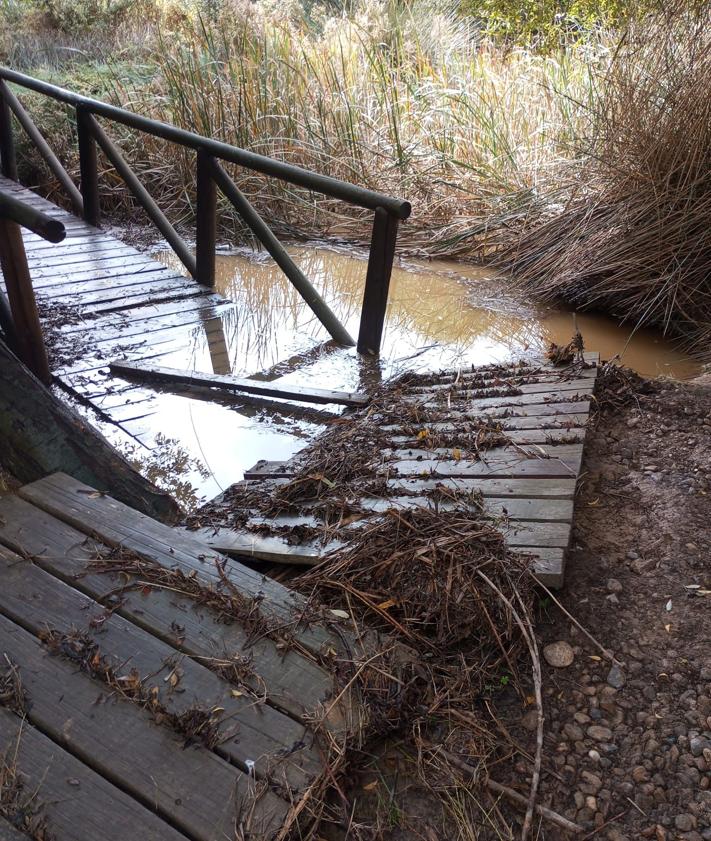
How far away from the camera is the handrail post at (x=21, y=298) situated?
3639 millimetres

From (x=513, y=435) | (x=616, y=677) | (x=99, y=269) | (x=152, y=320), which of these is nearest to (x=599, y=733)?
(x=616, y=677)

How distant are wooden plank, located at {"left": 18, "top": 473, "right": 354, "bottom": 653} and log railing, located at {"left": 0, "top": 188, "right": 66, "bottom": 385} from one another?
1.09 meters

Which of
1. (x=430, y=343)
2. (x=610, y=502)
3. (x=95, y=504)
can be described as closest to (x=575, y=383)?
(x=610, y=502)

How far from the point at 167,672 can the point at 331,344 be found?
341cm

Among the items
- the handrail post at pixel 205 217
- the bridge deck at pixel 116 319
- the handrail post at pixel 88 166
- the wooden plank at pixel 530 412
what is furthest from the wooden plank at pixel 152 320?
the wooden plank at pixel 530 412

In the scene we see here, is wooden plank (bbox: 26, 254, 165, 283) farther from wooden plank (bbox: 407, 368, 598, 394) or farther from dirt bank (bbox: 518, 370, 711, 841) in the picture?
dirt bank (bbox: 518, 370, 711, 841)

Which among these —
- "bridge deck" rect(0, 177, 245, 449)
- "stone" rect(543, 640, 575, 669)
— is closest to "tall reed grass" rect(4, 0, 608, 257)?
"bridge deck" rect(0, 177, 245, 449)

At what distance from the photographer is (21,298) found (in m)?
3.77

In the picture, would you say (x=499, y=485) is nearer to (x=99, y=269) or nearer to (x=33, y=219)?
(x=33, y=219)

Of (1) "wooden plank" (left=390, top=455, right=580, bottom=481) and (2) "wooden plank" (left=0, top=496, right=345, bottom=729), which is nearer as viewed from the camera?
(2) "wooden plank" (left=0, top=496, right=345, bottom=729)

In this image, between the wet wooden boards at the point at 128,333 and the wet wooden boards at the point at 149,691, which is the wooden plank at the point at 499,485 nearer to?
the wet wooden boards at the point at 149,691

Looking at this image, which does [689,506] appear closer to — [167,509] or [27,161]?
[167,509]

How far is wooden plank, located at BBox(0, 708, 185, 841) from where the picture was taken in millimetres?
1528

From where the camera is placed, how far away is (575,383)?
12.4 feet
